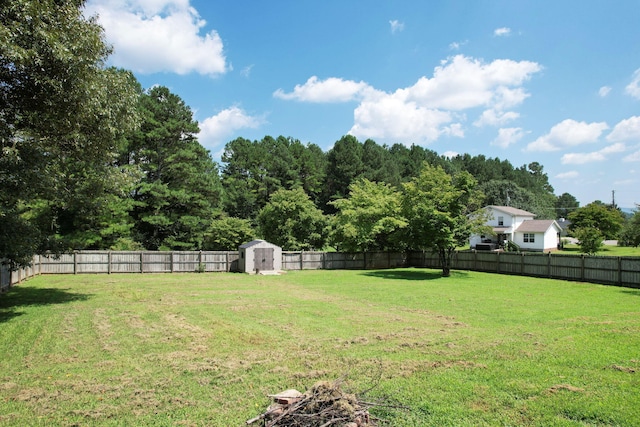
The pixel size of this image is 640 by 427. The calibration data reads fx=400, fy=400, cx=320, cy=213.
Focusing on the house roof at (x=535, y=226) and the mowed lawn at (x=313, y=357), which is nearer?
the mowed lawn at (x=313, y=357)

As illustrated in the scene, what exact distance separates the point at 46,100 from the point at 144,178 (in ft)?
72.9

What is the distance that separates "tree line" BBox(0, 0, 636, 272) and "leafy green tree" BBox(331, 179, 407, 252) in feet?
0.31

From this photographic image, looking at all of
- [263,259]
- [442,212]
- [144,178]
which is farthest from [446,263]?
[144,178]

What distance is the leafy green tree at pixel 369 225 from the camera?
27516 millimetres

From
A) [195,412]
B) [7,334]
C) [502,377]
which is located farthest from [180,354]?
[502,377]

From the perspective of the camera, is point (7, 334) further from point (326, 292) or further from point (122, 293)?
point (326, 292)

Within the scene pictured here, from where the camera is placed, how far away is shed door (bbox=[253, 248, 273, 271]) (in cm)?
2455

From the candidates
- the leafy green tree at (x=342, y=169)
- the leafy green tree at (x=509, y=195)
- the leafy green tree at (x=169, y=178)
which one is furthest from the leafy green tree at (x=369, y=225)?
the leafy green tree at (x=509, y=195)

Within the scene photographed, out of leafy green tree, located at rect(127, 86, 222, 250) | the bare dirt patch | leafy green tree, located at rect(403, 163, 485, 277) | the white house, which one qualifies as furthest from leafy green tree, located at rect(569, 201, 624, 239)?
the bare dirt patch

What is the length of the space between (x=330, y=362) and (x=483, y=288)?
12924 millimetres

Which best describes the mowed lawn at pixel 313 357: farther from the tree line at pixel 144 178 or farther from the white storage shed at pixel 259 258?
the white storage shed at pixel 259 258

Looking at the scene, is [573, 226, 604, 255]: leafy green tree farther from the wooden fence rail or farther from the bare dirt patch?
the bare dirt patch

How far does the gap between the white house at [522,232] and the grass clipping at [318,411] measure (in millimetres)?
43968

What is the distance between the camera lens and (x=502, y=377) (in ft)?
19.6
